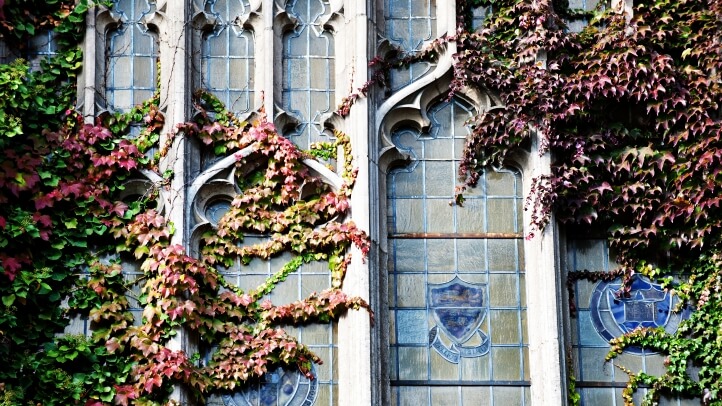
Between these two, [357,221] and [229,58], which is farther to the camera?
[229,58]

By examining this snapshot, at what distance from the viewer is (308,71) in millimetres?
13195

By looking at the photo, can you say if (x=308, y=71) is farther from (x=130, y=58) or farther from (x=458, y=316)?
(x=458, y=316)

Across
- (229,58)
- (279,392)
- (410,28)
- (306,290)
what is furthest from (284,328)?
(410,28)

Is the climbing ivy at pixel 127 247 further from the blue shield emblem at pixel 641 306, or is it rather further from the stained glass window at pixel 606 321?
the blue shield emblem at pixel 641 306

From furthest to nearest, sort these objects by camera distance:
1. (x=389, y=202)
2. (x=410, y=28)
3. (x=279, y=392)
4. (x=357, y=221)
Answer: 1. (x=410, y=28)
2. (x=389, y=202)
3. (x=357, y=221)
4. (x=279, y=392)

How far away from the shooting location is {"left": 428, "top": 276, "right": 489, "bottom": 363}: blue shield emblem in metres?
12.6

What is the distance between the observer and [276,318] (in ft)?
40.7

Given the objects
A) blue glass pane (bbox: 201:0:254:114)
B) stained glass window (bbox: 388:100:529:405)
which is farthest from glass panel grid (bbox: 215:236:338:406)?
blue glass pane (bbox: 201:0:254:114)

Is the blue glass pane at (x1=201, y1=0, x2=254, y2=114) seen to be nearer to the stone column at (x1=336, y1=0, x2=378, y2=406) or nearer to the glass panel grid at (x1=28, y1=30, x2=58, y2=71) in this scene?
the stone column at (x1=336, y1=0, x2=378, y2=406)

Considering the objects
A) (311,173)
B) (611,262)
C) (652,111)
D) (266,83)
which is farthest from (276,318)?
(652,111)

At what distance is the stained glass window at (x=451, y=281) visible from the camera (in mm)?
12484

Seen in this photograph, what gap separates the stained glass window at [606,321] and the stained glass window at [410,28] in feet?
7.01

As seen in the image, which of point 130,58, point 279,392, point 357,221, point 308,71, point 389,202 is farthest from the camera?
point 308,71

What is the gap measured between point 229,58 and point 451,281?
2.89 m
